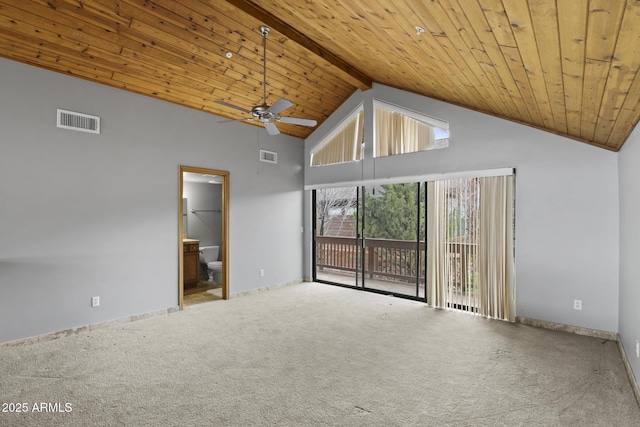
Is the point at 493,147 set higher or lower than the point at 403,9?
lower

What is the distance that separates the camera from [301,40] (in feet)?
13.5

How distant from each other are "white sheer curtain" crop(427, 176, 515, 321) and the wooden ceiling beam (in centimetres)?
201

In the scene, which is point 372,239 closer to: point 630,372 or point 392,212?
point 392,212

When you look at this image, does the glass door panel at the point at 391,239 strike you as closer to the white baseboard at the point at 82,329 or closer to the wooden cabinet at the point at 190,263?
the wooden cabinet at the point at 190,263

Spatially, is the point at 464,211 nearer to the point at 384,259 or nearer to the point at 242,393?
the point at 384,259

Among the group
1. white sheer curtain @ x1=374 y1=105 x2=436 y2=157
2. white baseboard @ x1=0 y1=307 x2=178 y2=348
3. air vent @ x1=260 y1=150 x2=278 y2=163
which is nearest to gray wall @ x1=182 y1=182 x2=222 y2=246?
air vent @ x1=260 y1=150 x2=278 y2=163

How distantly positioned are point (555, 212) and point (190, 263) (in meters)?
5.67

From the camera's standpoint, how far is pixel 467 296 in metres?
4.68

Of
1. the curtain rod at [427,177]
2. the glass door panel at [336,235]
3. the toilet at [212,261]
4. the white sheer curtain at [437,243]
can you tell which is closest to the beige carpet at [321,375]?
the white sheer curtain at [437,243]

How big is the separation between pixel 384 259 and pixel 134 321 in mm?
4303

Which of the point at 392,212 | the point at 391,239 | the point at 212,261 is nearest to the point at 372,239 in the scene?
the point at 391,239

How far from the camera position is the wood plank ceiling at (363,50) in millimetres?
1716

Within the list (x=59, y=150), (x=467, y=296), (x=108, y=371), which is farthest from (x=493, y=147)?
(x=59, y=150)

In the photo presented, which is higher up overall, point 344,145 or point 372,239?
point 344,145
